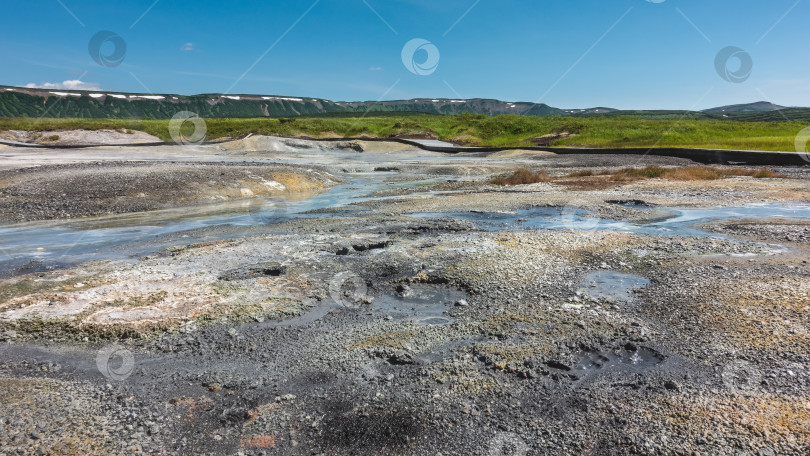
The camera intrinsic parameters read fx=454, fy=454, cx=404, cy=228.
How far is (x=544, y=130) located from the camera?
7612 cm

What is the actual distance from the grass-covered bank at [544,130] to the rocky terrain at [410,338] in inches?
1594

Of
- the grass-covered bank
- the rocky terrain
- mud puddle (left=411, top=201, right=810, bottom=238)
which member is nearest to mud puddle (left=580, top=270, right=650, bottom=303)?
the rocky terrain

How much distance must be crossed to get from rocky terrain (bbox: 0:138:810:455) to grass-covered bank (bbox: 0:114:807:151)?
4049 cm

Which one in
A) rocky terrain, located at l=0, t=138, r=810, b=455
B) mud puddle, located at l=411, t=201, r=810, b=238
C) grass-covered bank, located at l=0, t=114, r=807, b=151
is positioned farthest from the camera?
grass-covered bank, located at l=0, t=114, r=807, b=151

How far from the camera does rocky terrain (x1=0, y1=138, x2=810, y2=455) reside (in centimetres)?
488

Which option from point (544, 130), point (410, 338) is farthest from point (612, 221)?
point (544, 130)

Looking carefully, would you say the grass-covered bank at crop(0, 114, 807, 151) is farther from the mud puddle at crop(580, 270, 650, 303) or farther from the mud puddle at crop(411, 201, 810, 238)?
the mud puddle at crop(580, 270, 650, 303)

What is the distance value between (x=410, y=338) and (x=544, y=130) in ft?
246

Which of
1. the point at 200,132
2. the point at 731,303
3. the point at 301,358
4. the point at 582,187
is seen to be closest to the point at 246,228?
the point at 301,358

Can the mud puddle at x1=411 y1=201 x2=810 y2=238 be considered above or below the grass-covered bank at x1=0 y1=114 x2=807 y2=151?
below

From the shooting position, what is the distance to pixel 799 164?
111 ft

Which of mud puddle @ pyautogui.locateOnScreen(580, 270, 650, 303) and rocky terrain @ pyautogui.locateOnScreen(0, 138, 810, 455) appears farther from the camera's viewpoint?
mud puddle @ pyautogui.locateOnScreen(580, 270, 650, 303)

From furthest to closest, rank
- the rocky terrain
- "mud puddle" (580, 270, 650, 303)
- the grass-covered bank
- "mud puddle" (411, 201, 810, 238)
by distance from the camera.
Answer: the grass-covered bank → "mud puddle" (411, 201, 810, 238) → "mud puddle" (580, 270, 650, 303) → the rocky terrain

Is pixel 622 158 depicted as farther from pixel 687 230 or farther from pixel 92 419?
pixel 92 419
